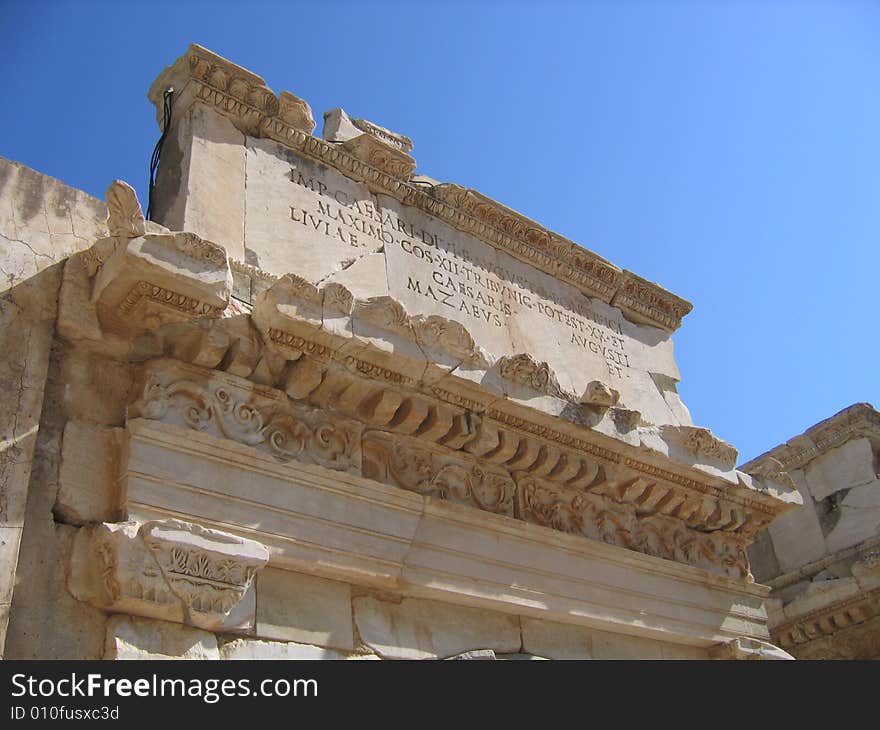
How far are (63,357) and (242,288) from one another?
889 millimetres

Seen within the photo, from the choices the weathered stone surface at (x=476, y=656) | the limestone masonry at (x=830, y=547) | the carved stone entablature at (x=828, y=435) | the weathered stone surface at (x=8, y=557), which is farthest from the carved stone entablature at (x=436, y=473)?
the carved stone entablature at (x=828, y=435)

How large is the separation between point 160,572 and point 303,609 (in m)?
0.76

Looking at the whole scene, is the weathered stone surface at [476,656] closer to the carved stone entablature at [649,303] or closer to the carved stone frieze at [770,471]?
the carved stone frieze at [770,471]

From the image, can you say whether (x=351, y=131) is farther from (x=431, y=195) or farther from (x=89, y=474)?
(x=89, y=474)

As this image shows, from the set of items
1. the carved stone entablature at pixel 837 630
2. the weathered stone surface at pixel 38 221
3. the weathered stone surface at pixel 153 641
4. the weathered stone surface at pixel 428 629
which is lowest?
the weathered stone surface at pixel 153 641

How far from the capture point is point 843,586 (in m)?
8.09

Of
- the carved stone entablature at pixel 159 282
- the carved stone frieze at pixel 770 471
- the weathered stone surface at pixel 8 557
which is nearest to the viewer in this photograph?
the weathered stone surface at pixel 8 557

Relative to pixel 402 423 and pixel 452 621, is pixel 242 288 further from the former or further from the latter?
pixel 452 621

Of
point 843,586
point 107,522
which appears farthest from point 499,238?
point 843,586

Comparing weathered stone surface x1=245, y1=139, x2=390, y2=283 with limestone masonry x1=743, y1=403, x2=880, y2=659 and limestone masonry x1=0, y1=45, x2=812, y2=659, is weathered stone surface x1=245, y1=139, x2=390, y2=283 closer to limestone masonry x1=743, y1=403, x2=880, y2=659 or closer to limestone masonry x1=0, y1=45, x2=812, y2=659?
limestone masonry x1=0, y1=45, x2=812, y2=659

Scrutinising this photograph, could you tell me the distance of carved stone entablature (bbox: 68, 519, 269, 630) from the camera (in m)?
3.57

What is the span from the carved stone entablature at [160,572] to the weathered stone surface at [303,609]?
26cm

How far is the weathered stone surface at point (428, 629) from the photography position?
4.40m

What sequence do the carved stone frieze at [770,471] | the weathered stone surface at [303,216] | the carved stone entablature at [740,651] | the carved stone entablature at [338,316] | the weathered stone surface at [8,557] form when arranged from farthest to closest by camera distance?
1. the carved stone frieze at [770,471]
2. the carved stone entablature at [740,651]
3. the weathered stone surface at [303,216]
4. the carved stone entablature at [338,316]
5. the weathered stone surface at [8,557]
